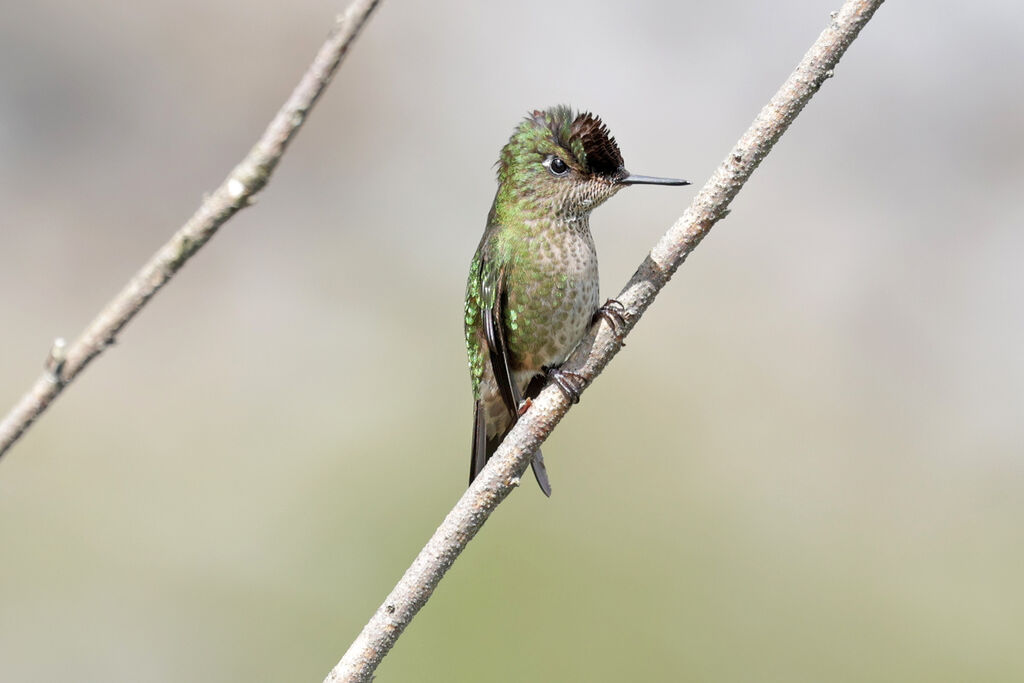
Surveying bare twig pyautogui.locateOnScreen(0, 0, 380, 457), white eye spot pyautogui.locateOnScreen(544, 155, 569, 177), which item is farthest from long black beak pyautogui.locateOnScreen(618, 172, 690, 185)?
bare twig pyautogui.locateOnScreen(0, 0, 380, 457)

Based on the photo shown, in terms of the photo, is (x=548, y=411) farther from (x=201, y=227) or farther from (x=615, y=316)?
(x=201, y=227)

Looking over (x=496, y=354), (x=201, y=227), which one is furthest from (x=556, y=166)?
(x=201, y=227)

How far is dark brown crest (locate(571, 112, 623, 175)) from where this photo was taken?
2.55m

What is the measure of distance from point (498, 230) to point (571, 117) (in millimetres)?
373

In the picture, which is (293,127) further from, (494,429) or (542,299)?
(494,429)

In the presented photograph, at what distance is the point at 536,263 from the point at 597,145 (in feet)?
1.17

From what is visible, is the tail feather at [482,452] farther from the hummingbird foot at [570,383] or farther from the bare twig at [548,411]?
the bare twig at [548,411]

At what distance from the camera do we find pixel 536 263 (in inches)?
106

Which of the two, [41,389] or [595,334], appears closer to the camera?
[41,389]

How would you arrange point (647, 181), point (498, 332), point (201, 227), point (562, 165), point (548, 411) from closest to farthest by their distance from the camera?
1. point (201, 227)
2. point (548, 411)
3. point (647, 181)
4. point (562, 165)
5. point (498, 332)

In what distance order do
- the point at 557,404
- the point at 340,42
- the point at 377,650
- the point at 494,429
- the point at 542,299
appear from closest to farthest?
the point at 340,42, the point at 377,650, the point at 557,404, the point at 542,299, the point at 494,429

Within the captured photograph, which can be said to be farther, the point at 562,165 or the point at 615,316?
the point at 562,165

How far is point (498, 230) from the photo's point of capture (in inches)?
111

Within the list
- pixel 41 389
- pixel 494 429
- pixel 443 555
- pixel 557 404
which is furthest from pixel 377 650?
pixel 494 429
